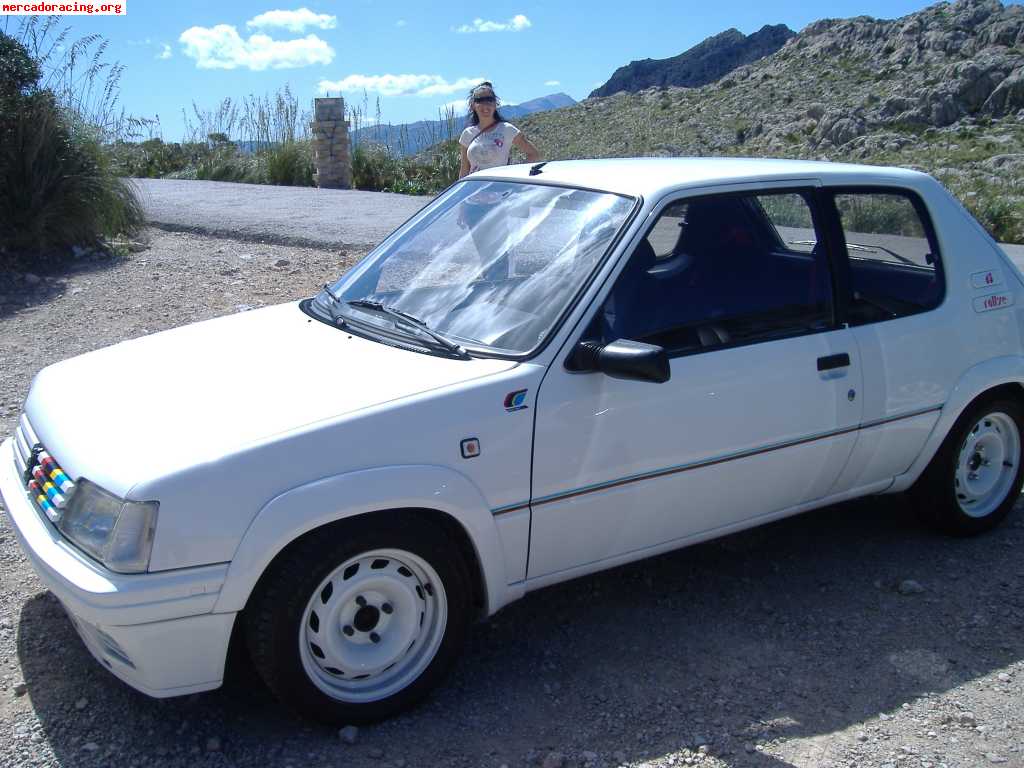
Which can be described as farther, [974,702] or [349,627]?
[974,702]

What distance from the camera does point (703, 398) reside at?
362cm

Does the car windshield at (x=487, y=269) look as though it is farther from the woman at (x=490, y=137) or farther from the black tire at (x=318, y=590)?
the woman at (x=490, y=137)

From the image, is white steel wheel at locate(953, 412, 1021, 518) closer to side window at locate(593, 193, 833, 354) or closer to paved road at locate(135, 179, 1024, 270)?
side window at locate(593, 193, 833, 354)

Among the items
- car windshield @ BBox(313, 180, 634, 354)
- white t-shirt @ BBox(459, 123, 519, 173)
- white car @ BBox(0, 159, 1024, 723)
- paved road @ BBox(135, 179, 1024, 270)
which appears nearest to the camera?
white car @ BBox(0, 159, 1024, 723)

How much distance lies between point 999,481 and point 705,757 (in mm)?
2501

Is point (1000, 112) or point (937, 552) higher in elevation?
point (1000, 112)

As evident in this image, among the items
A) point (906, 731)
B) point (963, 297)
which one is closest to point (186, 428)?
point (906, 731)

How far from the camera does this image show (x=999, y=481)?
4.78 m

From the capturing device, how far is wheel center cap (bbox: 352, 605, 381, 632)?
3170mm

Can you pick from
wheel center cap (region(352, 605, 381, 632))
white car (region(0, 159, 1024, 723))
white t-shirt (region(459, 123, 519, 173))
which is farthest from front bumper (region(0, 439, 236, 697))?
white t-shirt (region(459, 123, 519, 173))

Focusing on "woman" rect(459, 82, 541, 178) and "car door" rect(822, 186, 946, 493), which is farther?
"woman" rect(459, 82, 541, 178)

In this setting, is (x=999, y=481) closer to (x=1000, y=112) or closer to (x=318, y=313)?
(x=318, y=313)

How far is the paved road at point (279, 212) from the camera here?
11.4m

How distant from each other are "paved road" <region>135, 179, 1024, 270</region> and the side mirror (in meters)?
7.84
